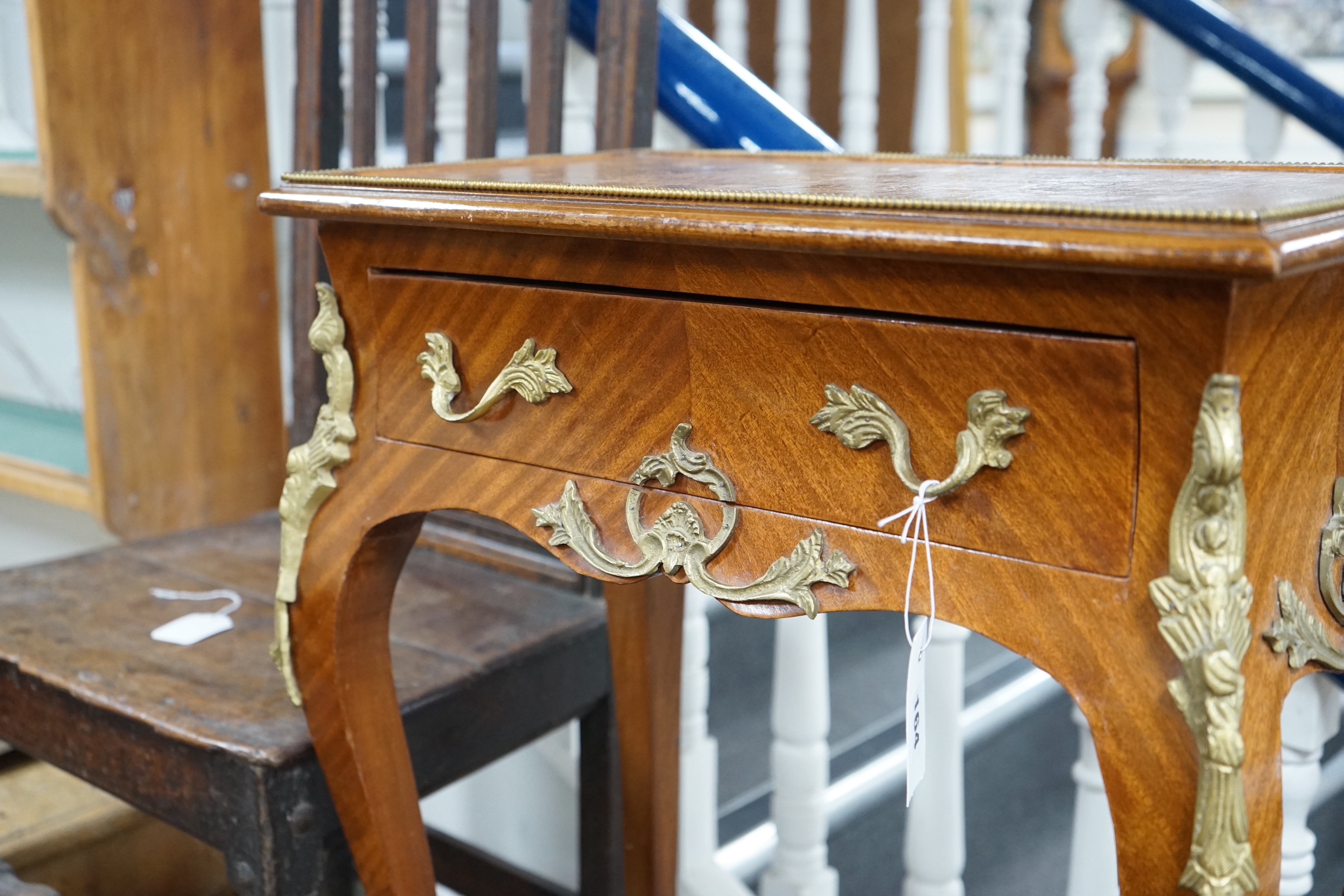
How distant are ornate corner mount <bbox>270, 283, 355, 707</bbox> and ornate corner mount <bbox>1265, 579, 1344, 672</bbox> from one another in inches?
20.9

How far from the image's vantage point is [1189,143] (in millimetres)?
3248

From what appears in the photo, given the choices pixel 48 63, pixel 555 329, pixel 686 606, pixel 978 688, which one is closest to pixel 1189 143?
pixel 978 688

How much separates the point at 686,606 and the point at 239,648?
1.35 feet

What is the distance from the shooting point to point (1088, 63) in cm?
196

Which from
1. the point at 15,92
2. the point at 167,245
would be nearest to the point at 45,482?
the point at 167,245

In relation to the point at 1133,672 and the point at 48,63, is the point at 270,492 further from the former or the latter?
the point at 1133,672

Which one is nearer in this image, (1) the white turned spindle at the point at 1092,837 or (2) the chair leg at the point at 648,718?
(1) the white turned spindle at the point at 1092,837

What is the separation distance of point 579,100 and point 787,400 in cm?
76

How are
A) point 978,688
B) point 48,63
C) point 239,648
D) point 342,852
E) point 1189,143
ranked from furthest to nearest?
point 1189,143
point 978,688
point 48,63
point 239,648
point 342,852

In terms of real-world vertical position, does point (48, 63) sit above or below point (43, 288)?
above

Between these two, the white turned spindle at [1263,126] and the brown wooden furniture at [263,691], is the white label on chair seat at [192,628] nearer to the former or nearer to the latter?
the brown wooden furniture at [263,691]

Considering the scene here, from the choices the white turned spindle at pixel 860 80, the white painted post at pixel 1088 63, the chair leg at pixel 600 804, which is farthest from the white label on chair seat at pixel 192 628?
the white painted post at pixel 1088 63

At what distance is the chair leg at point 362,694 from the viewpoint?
0.83 m

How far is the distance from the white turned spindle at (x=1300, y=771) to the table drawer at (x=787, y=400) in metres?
0.51
